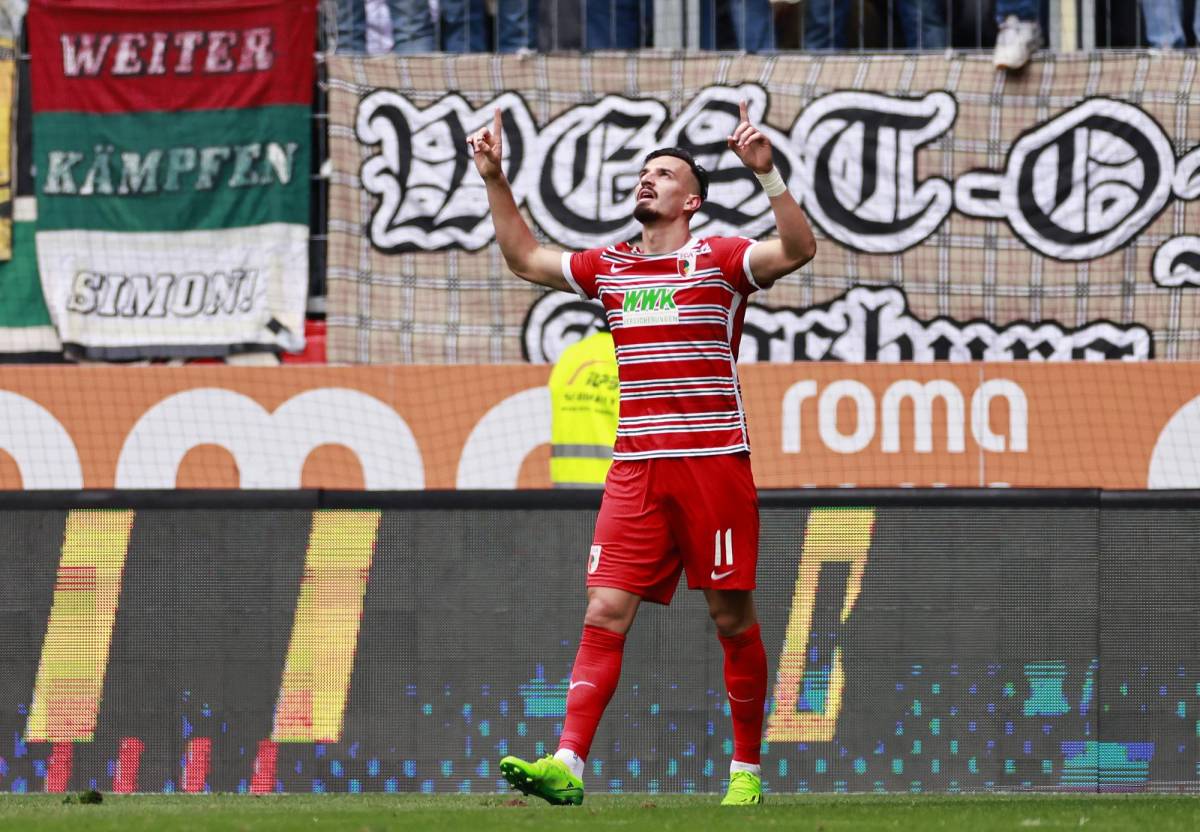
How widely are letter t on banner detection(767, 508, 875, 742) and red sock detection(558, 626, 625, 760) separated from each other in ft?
9.90

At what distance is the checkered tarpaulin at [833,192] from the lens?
14.9 m

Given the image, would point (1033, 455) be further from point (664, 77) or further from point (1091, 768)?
point (664, 77)

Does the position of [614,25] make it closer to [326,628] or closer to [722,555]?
[326,628]

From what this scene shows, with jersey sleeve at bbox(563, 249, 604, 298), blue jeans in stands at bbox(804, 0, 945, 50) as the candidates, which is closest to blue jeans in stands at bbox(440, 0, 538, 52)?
blue jeans in stands at bbox(804, 0, 945, 50)

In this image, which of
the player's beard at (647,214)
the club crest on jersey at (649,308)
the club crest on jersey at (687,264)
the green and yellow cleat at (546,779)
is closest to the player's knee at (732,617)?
the green and yellow cleat at (546,779)

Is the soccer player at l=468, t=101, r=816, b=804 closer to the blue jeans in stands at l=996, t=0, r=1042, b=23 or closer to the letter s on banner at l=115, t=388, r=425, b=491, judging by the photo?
the letter s on banner at l=115, t=388, r=425, b=491

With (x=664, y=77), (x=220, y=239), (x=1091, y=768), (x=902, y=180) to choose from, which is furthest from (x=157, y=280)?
(x=1091, y=768)

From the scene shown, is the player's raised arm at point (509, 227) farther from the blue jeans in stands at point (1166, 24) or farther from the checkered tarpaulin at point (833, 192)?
the blue jeans in stands at point (1166, 24)

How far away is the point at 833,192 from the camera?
15203 millimetres

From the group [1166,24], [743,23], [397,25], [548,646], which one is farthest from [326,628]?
[1166,24]

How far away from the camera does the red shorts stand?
6344 mm

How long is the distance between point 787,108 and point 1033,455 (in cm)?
576

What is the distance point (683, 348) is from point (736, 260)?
318 millimetres

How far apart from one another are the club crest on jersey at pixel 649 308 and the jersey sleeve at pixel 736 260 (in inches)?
7.2
